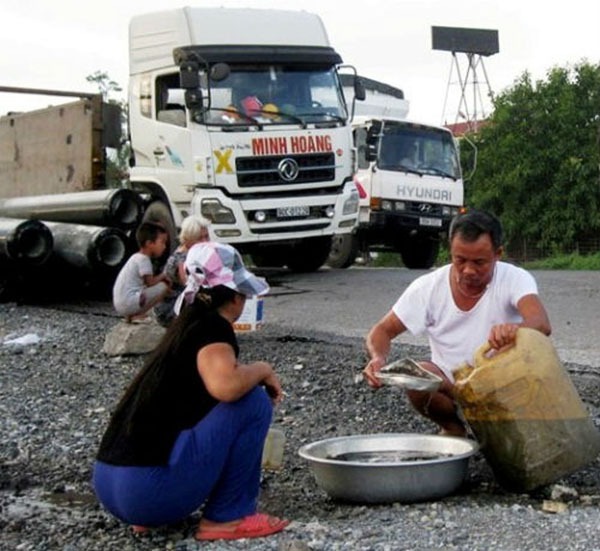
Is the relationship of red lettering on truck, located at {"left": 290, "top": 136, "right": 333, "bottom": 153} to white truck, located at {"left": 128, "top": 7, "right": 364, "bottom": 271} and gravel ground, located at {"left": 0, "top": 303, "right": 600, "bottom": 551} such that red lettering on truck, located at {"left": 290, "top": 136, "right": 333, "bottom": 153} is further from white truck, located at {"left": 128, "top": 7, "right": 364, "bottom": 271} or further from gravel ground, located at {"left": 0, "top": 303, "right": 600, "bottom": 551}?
gravel ground, located at {"left": 0, "top": 303, "right": 600, "bottom": 551}

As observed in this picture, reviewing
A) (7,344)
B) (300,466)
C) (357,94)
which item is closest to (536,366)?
(300,466)

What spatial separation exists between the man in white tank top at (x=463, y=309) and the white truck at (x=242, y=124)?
29.0 ft

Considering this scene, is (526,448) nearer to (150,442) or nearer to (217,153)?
(150,442)

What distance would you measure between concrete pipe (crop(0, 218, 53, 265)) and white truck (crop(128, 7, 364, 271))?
151 centimetres

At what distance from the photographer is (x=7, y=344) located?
1096 cm

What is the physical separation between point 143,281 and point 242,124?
487 centimetres

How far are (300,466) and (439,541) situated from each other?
5.54 feet

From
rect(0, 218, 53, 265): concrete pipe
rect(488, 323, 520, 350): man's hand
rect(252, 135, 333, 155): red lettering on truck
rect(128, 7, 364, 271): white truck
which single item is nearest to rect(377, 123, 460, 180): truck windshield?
rect(128, 7, 364, 271): white truck

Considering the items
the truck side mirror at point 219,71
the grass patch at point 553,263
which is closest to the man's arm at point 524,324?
the truck side mirror at point 219,71

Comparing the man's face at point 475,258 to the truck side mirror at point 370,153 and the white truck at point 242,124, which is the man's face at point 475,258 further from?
the truck side mirror at point 370,153

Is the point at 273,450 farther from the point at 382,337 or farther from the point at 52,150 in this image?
the point at 52,150

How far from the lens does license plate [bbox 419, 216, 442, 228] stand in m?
19.2

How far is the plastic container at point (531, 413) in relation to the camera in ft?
16.1

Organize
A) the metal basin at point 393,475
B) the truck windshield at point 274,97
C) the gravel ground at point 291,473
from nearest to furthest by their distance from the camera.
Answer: the gravel ground at point 291,473 → the metal basin at point 393,475 → the truck windshield at point 274,97
